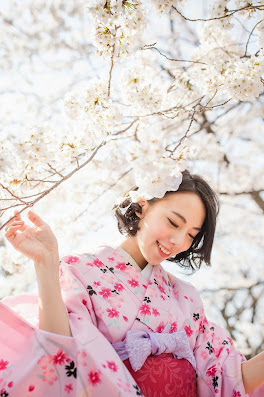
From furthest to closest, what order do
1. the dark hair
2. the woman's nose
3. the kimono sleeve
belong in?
the dark hair → the woman's nose → the kimono sleeve

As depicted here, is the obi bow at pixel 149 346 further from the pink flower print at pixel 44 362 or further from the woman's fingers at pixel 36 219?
the woman's fingers at pixel 36 219

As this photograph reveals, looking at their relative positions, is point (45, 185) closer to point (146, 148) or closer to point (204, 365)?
point (146, 148)

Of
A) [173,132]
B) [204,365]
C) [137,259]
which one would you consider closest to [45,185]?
[137,259]

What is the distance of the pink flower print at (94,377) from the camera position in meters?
1.27

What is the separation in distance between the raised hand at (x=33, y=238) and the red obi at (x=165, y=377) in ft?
2.12

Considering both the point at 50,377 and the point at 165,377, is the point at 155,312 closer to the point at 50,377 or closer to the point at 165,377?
the point at 165,377

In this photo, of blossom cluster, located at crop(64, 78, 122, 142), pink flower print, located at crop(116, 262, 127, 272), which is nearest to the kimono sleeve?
pink flower print, located at crop(116, 262, 127, 272)

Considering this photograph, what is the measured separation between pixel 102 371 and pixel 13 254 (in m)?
3.27

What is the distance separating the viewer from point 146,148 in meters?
1.46

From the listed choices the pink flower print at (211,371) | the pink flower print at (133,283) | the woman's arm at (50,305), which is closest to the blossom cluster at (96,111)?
the pink flower print at (133,283)

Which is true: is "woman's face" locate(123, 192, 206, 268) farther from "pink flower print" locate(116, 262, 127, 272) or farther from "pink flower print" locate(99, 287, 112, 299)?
"pink flower print" locate(99, 287, 112, 299)

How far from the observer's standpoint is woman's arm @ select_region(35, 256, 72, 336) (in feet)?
4.31

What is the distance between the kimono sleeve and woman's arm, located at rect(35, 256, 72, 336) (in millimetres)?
895

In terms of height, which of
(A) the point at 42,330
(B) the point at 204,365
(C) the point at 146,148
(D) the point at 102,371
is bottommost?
(B) the point at 204,365
